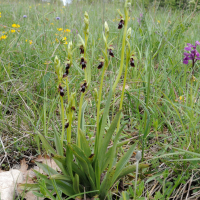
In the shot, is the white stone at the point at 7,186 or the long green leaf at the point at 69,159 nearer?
the long green leaf at the point at 69,159

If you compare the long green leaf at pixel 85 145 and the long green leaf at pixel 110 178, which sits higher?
the long green leaf at pixel 85 145

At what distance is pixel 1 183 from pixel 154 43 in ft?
8.80

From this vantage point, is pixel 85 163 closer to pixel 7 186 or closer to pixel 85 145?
pixel 85 145

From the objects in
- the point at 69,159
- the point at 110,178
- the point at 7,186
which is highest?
the point at 69,159

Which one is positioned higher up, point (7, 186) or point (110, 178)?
point (110, 178)

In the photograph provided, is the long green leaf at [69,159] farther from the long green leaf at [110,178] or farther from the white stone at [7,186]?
the white stone at [7,186]

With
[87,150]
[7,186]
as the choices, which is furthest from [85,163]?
[7,186]

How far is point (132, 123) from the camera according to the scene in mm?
1980

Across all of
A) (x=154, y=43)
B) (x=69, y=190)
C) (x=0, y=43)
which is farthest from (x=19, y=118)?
(x=154, y=43)

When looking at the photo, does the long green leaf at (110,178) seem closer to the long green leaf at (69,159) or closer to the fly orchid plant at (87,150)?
the fly orchid plant at (87,150)

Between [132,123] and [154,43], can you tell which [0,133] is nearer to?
[132,123]

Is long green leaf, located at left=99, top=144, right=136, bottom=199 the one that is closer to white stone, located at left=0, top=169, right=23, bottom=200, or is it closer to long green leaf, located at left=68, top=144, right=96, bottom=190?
long green leaf, located at left=68, top=144, right=96, bottom=190

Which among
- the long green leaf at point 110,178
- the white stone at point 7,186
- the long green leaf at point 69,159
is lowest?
the white stone at point 7,186

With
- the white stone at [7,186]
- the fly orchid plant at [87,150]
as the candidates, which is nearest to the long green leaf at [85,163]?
the fly orchid plant at [87,150]
